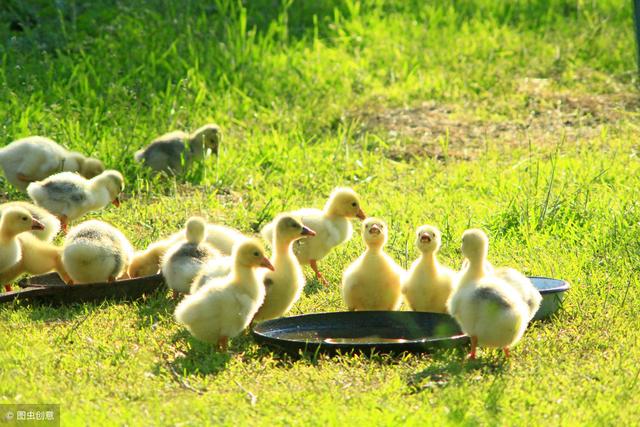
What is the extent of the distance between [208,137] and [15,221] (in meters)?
3.21

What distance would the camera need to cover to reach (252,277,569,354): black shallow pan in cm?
607

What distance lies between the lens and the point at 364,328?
6570 millimetres

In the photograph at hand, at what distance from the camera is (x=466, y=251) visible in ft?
20.1

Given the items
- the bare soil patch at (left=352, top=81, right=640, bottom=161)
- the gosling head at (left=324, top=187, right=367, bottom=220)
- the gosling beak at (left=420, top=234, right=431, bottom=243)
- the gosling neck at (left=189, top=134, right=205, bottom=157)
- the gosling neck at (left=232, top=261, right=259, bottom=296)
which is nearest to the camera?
the gosling neck at (left=232, top=261, right=259, bottom=296)

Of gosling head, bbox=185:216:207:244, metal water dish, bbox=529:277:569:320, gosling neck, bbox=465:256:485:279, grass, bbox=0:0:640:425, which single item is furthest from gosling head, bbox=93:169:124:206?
gosling neck, bbox=465:256:485:279

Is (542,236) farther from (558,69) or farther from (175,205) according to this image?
(558,69)

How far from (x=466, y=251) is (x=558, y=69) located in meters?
7.30

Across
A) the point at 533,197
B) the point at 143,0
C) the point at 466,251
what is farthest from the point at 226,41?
the point at 466,251

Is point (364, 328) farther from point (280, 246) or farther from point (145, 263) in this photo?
point (145, 263)

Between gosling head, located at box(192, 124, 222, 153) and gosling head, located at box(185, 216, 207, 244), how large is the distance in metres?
3.10

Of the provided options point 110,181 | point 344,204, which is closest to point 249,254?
Result: point 344,204

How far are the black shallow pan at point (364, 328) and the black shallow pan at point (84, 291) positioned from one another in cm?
114

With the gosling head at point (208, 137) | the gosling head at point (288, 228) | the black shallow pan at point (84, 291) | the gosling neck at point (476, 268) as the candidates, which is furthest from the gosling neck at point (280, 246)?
the gosling head at point (208, 137)

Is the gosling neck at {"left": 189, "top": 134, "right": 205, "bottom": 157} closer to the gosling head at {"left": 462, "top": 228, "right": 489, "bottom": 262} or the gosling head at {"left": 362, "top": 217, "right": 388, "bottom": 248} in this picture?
the gosling head at {"left": 362, "top": 217, "right": 388, "bottom": 248}
